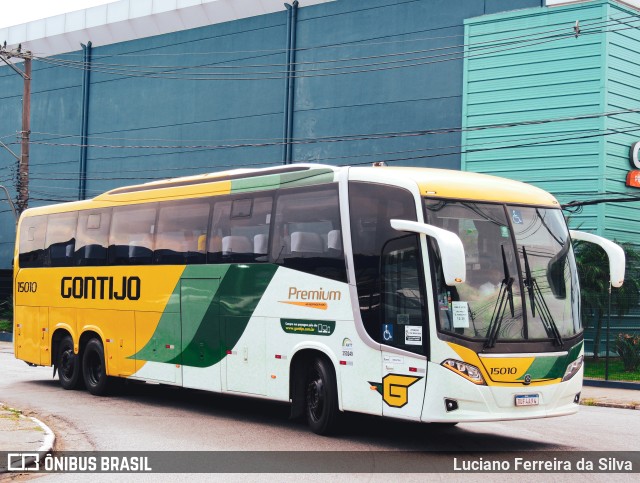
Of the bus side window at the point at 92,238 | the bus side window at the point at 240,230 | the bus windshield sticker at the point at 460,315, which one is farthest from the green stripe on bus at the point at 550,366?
the bus side window at the point at 92,238

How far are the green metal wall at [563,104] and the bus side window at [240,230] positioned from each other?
52.4 feet

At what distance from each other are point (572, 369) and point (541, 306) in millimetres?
910

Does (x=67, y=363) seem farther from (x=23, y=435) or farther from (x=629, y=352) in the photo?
(x=629, y=352)

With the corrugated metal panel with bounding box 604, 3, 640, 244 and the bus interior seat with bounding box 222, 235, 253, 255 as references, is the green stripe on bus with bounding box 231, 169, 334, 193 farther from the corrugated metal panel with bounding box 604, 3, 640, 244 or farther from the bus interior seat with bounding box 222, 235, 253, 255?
the corrugated metal panel with bounding box 604, 3, 640, 244

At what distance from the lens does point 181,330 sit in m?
16.3

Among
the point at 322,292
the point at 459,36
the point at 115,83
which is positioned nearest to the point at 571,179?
the point at 459,36

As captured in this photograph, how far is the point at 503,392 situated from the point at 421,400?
3.09 ft

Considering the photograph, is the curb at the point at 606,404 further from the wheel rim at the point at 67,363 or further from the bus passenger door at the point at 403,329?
the wheel rim at the point at 67,363

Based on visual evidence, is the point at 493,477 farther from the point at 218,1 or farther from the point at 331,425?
the point at 218,1

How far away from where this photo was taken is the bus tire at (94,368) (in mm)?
18469

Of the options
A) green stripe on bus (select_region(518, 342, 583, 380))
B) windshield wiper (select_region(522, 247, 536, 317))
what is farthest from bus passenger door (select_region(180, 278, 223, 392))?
green stripe on bus (select_region(518, 342, 583, 380))

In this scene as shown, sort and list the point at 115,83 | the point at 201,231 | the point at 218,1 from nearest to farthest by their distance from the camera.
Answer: the point at 201,231 → the point at 218,1 → the point at 115,83

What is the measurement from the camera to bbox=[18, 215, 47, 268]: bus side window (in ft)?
67.5

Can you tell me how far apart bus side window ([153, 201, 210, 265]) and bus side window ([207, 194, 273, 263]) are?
325 millimetres
